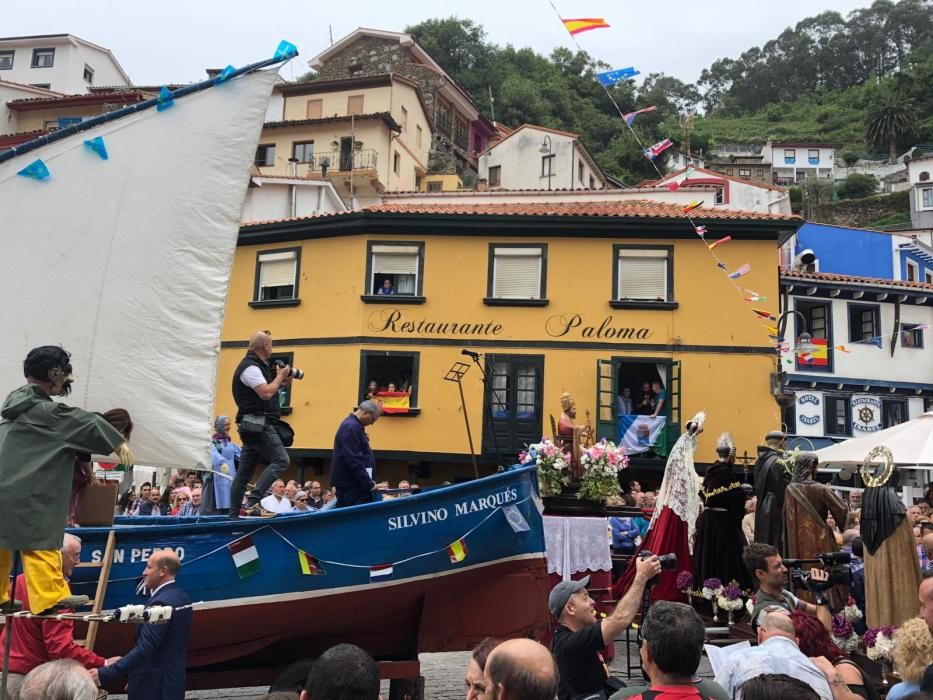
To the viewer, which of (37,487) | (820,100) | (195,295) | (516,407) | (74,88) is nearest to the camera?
(37,487)

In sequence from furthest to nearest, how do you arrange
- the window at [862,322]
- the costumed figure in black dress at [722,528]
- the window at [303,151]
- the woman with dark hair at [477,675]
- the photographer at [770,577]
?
1. the window at [303,151]
2. the window at [862,322]
3. the costumed figure in black dress at [722,528]
4. the photographer at [770,577]
5. the woman with dark hair at [477,675]

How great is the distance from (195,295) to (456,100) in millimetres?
46572

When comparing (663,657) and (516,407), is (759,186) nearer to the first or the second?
(516,407)

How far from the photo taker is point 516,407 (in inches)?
925

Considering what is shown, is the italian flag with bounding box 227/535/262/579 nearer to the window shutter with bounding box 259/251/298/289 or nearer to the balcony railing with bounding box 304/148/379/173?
the window shutter with bounding box 259/251/298/289

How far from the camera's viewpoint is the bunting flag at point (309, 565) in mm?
7453

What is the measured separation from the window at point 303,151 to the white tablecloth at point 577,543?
33.4 metres

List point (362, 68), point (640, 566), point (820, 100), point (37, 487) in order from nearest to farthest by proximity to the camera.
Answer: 1. point (640, 566)
2. point (37, 487)
3. point (362, 68)
4. point (820, 100)

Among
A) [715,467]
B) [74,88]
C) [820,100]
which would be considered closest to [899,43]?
[820,100]

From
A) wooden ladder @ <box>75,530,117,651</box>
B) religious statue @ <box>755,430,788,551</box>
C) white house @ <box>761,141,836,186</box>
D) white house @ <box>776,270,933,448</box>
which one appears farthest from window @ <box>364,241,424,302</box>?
white house @ <box>761,141,836,186</box>

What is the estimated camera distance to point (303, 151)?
41750 mm

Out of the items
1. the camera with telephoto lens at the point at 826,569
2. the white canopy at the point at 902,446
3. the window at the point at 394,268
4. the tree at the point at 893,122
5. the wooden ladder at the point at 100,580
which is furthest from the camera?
the tree at the point at 893,122

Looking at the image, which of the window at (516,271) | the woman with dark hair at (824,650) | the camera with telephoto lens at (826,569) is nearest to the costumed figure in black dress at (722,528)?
the camera with telephoto lens at (826,569)

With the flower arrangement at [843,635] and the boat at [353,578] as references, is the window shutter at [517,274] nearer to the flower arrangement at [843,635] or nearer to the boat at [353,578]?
the boat at [353,578]
